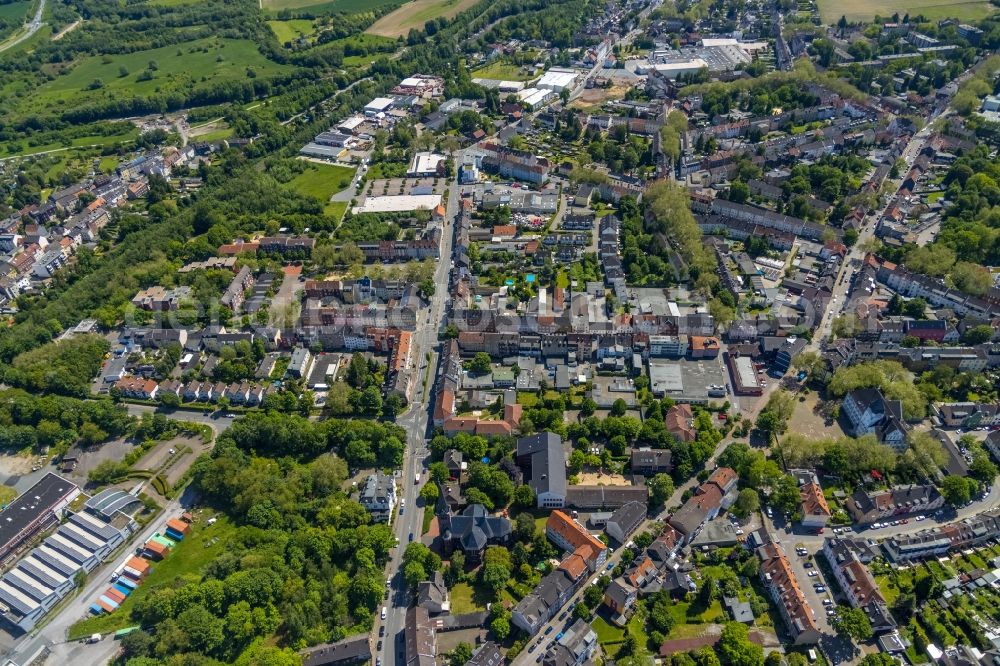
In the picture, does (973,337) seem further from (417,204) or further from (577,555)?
(417,204)

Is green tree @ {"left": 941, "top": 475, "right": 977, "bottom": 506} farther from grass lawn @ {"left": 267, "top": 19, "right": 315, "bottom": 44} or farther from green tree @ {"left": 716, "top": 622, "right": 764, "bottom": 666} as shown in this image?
grass lawn @ {"left": 267, "top": 19, "right": 315, "bottom": 44}

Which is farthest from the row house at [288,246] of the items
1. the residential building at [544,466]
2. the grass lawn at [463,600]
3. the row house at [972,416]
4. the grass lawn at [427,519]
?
the row house at [972,416]

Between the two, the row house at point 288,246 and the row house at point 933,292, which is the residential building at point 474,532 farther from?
the row house at point 933,292

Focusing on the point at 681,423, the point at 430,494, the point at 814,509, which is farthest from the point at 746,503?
the point at 430,494

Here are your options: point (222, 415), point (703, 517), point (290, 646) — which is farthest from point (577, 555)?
point (222, 415)

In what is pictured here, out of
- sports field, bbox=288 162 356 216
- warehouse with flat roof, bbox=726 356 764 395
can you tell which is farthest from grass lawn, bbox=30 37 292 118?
warehouse with flat roof, bbox=726 356 764 395

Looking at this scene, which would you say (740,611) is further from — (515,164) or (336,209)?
(336,209)
